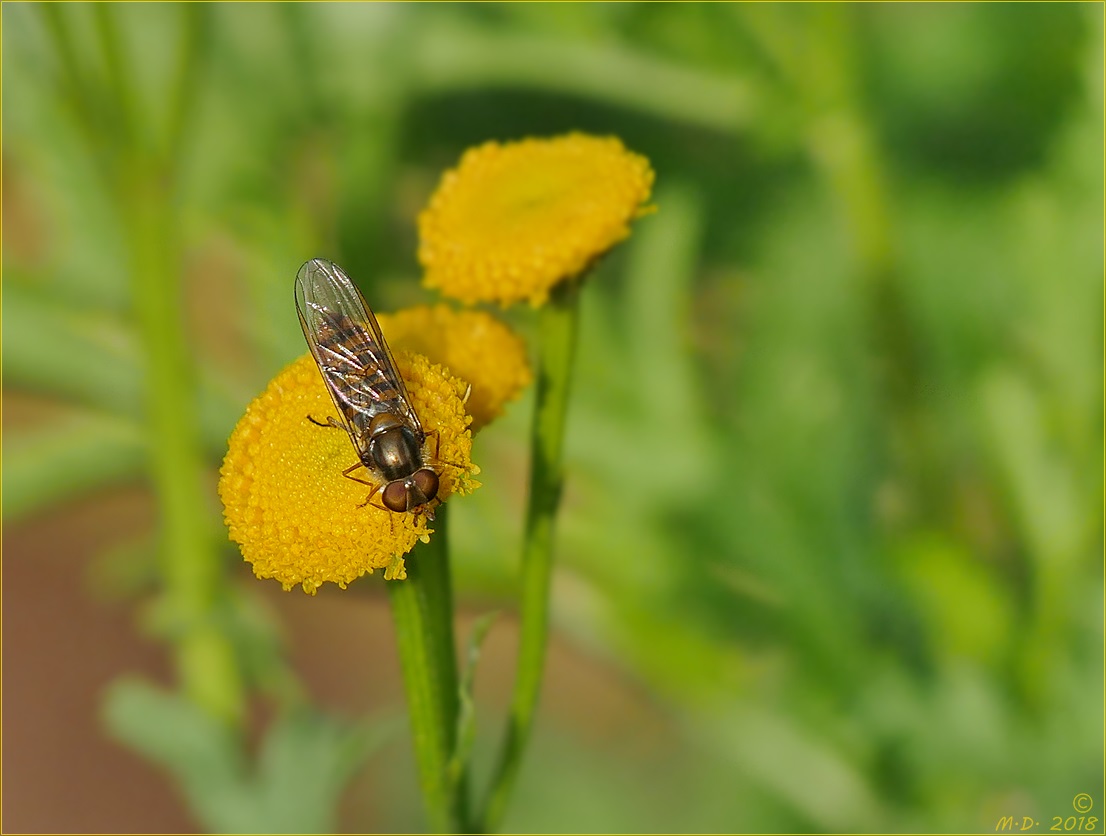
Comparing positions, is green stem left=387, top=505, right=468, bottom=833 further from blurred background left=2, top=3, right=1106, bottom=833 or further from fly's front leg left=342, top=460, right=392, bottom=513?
blurred background left=2, top=3, right=1106, bottom=833

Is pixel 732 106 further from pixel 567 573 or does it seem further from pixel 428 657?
pixel 428 657

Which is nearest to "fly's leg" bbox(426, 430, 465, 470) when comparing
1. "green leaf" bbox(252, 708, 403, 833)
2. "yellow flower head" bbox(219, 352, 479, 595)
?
"yellow flower head" bbox(219, 352, 479, 595)

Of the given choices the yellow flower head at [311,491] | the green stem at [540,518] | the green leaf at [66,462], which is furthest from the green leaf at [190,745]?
the green leaf at [66,462]

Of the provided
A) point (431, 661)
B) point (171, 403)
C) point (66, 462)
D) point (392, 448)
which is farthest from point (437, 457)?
point (66, 462)

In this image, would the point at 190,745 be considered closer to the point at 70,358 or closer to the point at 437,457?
the point at 437,457

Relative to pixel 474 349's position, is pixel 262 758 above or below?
below

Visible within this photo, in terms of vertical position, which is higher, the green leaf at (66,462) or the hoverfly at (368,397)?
the hoverfly at (368,397)

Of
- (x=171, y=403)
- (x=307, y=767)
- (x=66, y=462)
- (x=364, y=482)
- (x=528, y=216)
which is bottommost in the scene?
(x=66, y=462)

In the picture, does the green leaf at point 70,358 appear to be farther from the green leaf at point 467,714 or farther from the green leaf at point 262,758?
Result: the green leaf at point 467,714
